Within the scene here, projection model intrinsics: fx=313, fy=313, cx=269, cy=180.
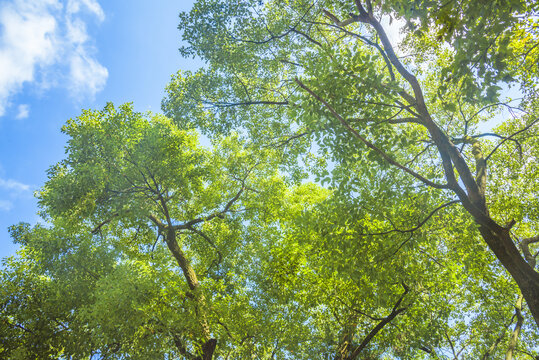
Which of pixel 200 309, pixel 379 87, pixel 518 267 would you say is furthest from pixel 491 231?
pixel 200 309

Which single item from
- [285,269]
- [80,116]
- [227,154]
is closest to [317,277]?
[285,269]

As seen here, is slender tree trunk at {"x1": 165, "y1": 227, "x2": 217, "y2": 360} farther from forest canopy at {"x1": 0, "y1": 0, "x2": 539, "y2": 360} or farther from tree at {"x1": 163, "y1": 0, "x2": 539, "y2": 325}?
tree at {"x1": 163, "y1": 0, "x2": 539, "y2": 325}

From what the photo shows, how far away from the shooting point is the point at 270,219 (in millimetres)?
15195

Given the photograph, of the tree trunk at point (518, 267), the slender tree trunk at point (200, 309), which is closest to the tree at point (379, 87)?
the tree trunk at point (518, 267)

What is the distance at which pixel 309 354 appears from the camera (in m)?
14.3

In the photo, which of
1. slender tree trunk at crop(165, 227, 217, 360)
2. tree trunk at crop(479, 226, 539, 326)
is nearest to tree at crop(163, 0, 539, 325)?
tree trunk at crop(479, 226, 539, 326)

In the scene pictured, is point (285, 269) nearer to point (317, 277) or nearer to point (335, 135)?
point (317, 277)

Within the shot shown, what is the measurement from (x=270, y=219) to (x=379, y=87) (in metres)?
9.77

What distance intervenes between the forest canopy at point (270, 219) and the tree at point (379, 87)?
9 centimetres

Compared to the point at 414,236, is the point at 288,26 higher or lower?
higher

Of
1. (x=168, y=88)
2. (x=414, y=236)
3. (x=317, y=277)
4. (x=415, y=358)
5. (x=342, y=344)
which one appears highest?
(x=168, y=88)

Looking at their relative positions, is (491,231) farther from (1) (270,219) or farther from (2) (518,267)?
(1) (270,219)

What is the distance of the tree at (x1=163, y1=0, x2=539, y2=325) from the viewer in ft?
17.1

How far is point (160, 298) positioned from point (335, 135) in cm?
864
